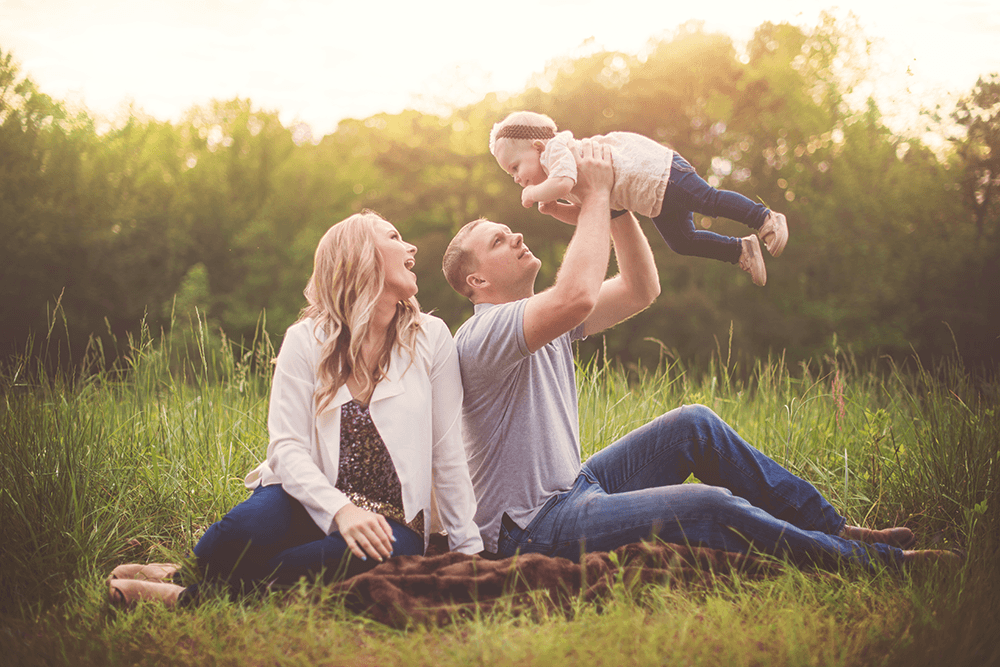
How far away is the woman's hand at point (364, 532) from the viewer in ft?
7.52

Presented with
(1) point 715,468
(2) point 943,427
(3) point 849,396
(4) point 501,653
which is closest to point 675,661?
(4) point 501,653

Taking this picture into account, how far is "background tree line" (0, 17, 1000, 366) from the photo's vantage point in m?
16.3

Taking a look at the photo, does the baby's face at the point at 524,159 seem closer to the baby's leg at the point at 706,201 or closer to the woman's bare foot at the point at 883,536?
the baby's leg at the point at 706,201

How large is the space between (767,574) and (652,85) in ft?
53.4

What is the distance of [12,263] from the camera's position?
16469 millimetres

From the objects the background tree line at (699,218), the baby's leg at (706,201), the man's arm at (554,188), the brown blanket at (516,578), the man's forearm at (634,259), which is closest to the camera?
the brown blanket at (516,578)

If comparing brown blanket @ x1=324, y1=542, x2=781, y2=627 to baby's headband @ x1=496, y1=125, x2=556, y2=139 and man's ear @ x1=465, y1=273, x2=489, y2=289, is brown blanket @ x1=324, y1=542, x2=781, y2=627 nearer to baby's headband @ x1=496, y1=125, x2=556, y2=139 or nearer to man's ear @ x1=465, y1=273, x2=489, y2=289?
man's ear @ x1=465, y1=273, x2=489, y2=289

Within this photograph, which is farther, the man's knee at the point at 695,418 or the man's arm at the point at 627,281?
the man's arm at the point at 627,281

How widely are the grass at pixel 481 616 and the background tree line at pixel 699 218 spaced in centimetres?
1138

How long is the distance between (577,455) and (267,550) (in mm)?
1179

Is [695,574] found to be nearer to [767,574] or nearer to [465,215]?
[767,574]

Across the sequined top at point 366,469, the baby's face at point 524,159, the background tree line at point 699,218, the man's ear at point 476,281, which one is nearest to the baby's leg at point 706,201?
the baby's face at point 524,159

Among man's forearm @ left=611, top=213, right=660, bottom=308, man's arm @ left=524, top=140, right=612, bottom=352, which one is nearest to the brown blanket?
man's arm @ left=524, top=140, right=612, bottom=352

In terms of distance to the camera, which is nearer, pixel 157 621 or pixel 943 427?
pixel 157 621
